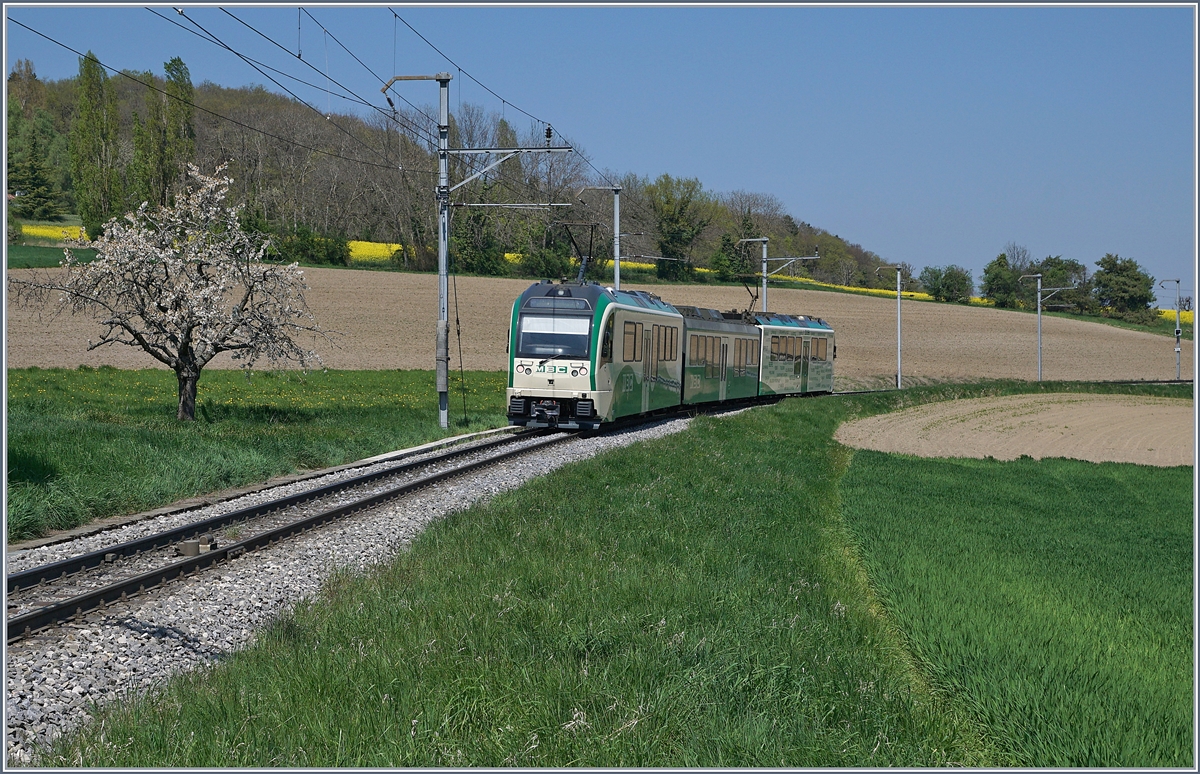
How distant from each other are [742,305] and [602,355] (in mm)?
55931

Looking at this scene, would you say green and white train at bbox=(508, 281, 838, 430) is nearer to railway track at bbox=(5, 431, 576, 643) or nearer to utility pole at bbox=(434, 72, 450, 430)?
utility pole at bbox=(434, 72, 450, 430)

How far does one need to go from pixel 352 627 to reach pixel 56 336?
47918mm

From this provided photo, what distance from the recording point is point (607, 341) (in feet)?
77.6

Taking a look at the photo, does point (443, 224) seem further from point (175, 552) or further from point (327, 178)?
point (327, 178)

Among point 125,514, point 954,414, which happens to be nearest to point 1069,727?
point 125,514

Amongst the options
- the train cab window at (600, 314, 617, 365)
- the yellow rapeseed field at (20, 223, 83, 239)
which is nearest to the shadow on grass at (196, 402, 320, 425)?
the train cab window at (600, 314, 617, 365)

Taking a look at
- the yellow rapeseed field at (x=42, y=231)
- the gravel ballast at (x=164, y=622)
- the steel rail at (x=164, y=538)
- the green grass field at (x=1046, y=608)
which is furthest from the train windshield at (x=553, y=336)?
the yellow rapeseed field at (x=42, y=231)

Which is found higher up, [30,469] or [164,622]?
[30,469]

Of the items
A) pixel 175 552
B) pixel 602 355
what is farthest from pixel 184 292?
pixel 175 552

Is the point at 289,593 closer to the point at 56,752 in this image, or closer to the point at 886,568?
the point at 56,752

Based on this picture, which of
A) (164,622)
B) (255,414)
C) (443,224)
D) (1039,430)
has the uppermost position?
(443,224)

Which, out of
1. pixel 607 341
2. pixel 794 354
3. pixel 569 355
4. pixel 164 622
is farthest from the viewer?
pixel 794 354

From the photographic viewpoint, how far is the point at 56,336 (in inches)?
1934

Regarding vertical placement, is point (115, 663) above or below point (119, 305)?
below
